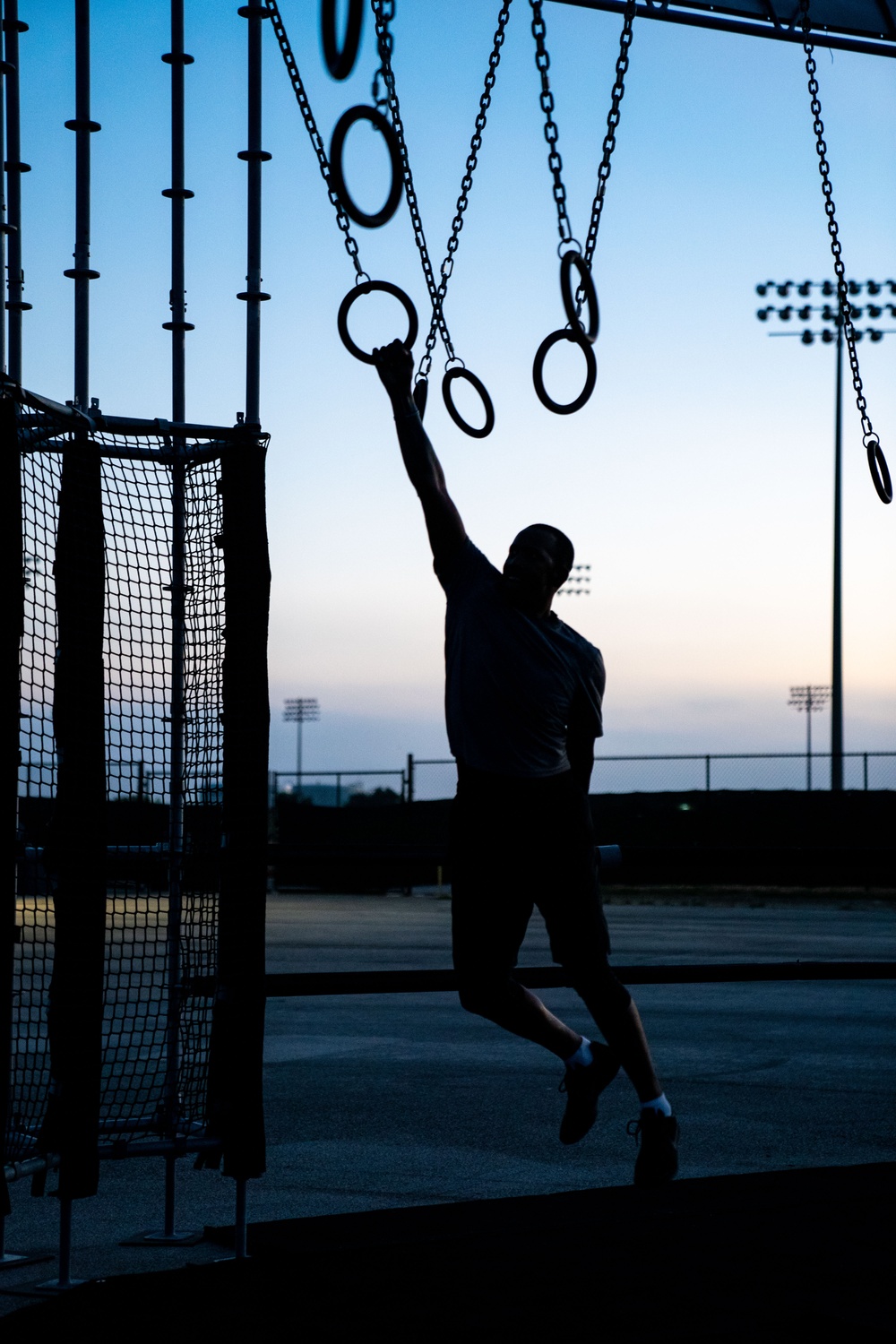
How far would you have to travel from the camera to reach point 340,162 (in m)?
4.49

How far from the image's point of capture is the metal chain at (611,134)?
563 cm

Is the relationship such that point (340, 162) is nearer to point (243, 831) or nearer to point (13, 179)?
point (13, 179)

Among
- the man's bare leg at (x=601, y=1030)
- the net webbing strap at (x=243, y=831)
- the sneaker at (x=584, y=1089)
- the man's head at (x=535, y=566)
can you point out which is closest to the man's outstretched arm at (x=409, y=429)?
the man's head at (x=535, y=566)

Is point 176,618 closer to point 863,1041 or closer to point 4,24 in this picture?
point 4,24

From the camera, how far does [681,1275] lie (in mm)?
4117

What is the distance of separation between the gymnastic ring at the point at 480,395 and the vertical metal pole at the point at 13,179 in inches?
60.1

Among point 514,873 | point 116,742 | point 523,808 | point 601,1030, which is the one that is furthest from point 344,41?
point 601,1030

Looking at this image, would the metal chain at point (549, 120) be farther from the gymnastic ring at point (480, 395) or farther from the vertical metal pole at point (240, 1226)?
the vertical metal pole at point (240, 1226)

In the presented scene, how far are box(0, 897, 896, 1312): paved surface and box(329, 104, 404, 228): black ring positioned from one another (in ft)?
9.96

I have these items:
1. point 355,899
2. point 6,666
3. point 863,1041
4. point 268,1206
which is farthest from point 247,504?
point 355,899

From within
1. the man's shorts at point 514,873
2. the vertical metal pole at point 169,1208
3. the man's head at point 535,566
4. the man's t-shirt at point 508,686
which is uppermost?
the man's head at point 535,566

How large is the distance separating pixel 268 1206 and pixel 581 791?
5.63 ft

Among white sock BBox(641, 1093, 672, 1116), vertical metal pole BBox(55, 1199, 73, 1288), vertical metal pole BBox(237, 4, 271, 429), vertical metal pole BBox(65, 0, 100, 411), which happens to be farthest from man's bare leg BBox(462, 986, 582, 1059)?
vertical metal pole BBox(65, 0, 100, 411)

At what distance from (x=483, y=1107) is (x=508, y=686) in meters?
2.72
